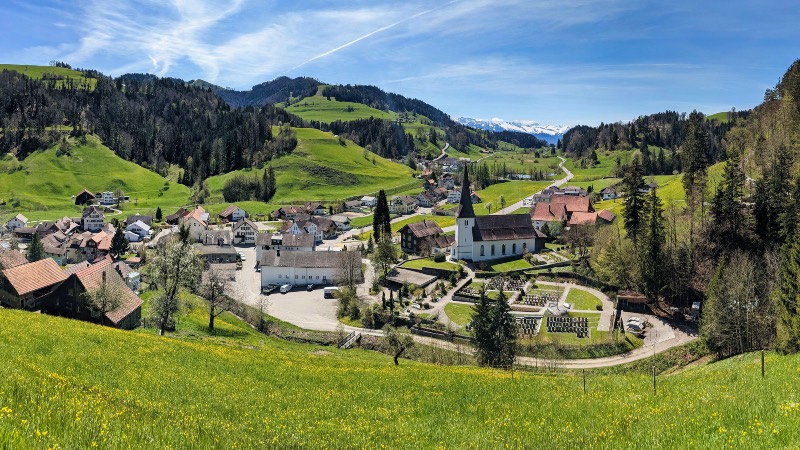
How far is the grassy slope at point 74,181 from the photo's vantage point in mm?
143500

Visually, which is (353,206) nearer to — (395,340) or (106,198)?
(106,198)

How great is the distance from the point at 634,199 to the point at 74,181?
180505 mm

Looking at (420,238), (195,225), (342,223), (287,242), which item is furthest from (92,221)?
(420,238)

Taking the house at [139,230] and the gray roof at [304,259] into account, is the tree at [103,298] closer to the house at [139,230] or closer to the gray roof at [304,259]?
the gray roof at [304,259]

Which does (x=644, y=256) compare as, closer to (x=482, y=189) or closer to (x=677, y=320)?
(x=677, y=320)

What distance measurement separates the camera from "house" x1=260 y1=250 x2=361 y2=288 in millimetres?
77062

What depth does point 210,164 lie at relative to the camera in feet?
642

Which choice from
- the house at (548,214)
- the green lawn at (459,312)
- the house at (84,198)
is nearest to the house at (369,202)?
the house at (548,214)

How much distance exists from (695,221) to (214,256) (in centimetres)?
8458

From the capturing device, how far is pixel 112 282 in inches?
1661

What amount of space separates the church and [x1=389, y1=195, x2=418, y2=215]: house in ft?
220

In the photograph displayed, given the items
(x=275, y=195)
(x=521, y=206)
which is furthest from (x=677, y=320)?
(x=275, y=195)

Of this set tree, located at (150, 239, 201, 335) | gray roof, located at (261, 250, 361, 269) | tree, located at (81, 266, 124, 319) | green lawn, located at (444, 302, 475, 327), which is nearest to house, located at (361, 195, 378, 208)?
gray roof, located at (261, 250, 361, 269)

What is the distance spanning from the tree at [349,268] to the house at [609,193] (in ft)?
337
